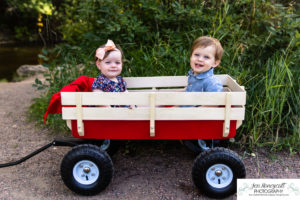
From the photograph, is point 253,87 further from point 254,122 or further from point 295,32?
point 295,32

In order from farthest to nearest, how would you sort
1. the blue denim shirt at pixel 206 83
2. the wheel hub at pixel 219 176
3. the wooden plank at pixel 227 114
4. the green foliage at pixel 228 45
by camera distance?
the green foliage at pixel 228 45 → the blue denim shirt at pixel 206 83 → the wheel hub at pixel 219 176 → the wooden plank at pixel 227 114

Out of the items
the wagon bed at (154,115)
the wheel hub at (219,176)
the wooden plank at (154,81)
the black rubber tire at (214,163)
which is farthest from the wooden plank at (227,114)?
the wooden plank at (154,81)

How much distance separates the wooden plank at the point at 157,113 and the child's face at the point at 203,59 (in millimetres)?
478

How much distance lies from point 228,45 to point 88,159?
2098 millimetres

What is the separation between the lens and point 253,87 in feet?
11.2

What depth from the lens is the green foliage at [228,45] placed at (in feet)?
10.9

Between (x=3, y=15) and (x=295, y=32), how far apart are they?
10795 millimetres

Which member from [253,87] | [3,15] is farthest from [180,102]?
[3,15]

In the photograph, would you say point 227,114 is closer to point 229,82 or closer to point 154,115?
point 154,115

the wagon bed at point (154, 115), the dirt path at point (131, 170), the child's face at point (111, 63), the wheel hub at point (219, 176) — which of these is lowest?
the dirt path at point (131, 170)

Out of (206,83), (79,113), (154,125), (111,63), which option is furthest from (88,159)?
(206,83)

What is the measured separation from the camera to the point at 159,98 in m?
2.37

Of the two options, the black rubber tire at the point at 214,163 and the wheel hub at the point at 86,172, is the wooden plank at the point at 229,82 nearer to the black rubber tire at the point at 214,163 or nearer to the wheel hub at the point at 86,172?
the black rubber tire at the point at 214,163

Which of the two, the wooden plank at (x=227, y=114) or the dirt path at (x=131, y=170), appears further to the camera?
the dirt path at (x=131, y=170)
